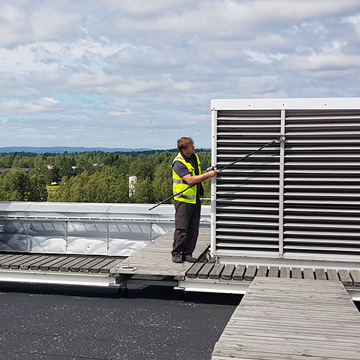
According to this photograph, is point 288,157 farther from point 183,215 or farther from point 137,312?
point 137,312

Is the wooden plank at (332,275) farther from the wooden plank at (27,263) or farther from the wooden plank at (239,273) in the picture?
the wooden plank at (27,263)

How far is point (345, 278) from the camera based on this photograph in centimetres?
752

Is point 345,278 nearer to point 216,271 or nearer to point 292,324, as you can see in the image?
point 216,271

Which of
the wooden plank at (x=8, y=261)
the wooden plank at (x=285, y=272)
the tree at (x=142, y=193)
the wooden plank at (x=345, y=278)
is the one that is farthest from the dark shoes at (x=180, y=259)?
the tree at (x=142, y=193)

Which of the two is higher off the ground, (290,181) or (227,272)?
(290,181)

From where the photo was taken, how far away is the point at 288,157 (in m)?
7.99

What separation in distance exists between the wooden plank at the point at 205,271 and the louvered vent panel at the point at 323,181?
111cm

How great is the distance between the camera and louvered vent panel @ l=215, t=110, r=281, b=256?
8055 mm

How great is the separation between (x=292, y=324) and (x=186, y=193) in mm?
A: 3125

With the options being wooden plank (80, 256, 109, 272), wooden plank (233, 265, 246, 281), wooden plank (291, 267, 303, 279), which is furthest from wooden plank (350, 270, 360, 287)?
wooden plank (80, 256, 109, 272)

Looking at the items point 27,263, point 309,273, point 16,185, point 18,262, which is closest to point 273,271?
point 309,273

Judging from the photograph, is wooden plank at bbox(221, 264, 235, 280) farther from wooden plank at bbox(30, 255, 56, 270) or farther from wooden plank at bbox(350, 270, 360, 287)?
wooden plank at bbox(30, 255, 56, 270)

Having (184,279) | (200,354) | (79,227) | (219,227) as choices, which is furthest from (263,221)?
(79,227)

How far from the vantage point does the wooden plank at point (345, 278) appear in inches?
288
